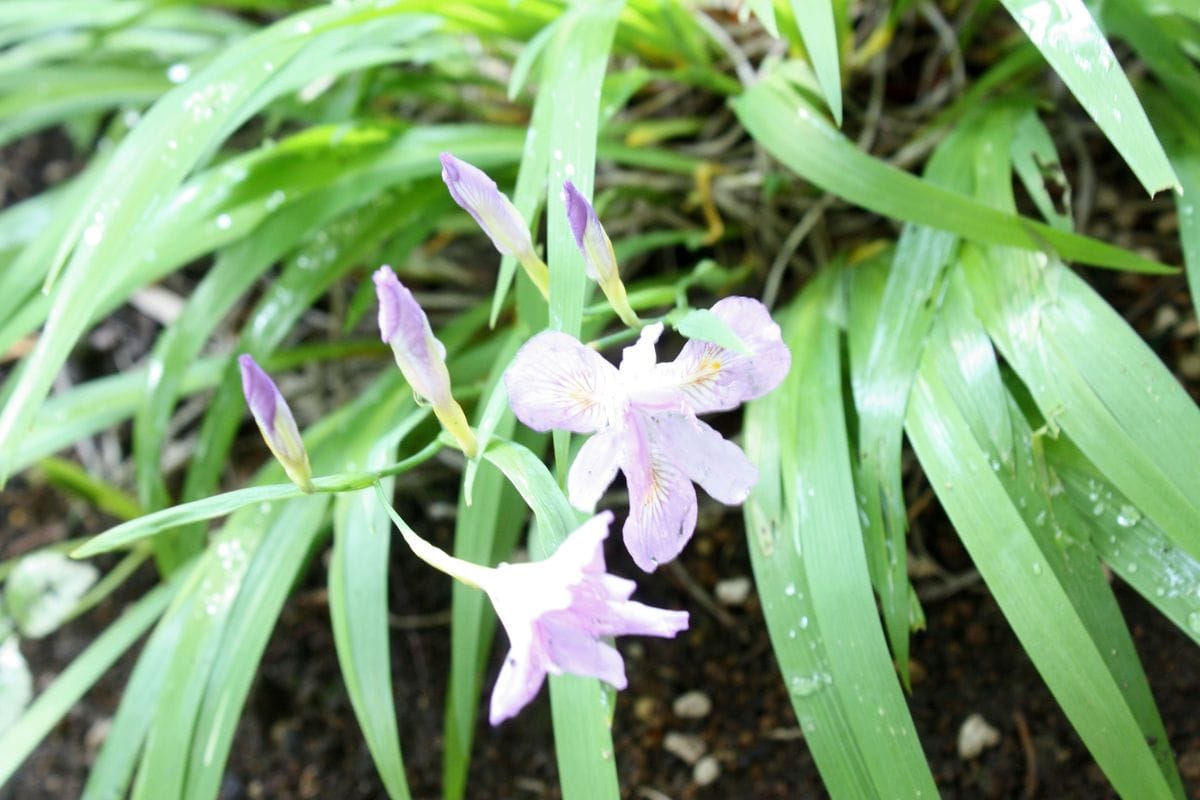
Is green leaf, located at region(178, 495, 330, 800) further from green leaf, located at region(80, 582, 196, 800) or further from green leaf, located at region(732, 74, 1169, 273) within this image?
green leaf, located at region(732, 74, 1169, 273)

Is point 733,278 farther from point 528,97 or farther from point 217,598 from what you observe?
point 217,598

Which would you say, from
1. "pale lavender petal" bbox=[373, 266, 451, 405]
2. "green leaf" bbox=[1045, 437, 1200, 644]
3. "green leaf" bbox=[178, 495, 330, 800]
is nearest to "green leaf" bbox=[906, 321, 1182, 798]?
"green leaf" bbox=[1045, 437, 1200, 644]

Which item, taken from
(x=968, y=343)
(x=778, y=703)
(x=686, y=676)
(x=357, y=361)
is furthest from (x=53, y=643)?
(x=968, y=343)

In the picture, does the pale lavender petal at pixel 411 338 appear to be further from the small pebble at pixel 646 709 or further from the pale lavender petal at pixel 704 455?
the small pebble at pixel 646 709

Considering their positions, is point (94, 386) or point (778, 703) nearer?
point (778, 703)

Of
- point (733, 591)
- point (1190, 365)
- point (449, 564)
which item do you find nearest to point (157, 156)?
point (449, 564)

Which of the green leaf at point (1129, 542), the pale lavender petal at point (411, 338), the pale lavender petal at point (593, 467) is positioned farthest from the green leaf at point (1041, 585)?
the pale lavender petal at point (411, 338)
